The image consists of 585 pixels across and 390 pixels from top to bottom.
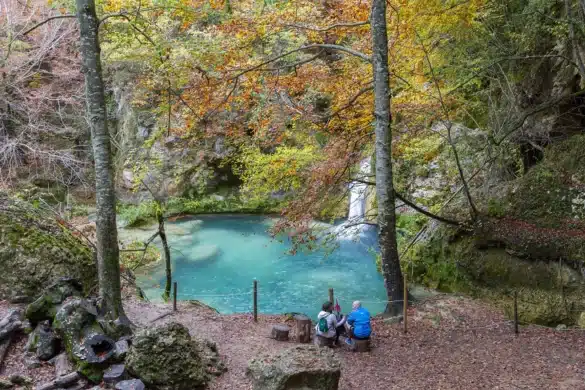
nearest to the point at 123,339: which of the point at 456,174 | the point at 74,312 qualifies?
the point at 74,312

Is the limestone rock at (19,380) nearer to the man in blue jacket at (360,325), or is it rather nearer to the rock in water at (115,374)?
the rock in water at (115,374)

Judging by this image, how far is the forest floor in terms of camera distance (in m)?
6.46

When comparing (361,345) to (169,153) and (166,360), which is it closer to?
(166,360)

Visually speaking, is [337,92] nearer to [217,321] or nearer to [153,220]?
[217,321]

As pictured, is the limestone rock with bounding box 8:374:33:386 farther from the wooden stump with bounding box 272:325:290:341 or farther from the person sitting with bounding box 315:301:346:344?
the person sitting with bounding box 315:301:346:344

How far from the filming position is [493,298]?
33.2ft

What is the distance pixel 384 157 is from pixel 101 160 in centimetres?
532

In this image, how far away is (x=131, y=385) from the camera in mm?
5453

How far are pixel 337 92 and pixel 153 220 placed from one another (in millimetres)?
13474

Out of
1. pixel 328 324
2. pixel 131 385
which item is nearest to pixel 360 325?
pixel 328 324

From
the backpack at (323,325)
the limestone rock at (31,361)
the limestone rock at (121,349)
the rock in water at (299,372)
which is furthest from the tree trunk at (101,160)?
the backpack at (323,325)

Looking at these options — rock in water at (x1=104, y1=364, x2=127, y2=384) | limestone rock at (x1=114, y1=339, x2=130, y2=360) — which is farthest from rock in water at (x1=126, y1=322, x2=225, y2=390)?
limestone rock at (x1=114, y1=339, x2=130, y2=360)

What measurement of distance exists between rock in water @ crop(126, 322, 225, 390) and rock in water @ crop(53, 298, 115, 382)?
416 millimetres

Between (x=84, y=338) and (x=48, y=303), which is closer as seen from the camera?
(x=84, y=338)
